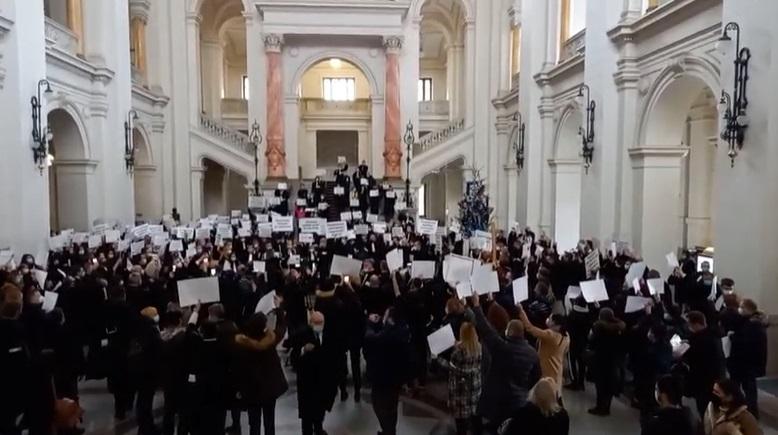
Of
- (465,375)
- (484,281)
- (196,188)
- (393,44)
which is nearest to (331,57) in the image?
(393,44)

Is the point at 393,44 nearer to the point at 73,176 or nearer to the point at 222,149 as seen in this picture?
the point at 222,149

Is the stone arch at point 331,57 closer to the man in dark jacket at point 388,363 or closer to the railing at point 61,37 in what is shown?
the railing at point 61,37

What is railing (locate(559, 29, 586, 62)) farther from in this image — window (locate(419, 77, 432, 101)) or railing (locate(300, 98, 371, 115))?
window (locate(419, 77, 432, 101))

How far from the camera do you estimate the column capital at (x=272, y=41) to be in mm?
26359

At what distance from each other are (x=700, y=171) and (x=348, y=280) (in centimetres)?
1465

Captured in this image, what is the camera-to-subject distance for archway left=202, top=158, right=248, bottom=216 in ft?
105

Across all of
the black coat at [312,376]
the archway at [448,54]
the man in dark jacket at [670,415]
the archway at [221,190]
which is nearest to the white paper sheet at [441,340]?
the black coat at [312,376]

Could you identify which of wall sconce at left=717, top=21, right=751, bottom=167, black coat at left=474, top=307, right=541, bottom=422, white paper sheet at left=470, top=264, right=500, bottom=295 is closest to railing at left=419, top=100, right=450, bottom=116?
wall sconce at left=717, top=21, right=751, bottom=167

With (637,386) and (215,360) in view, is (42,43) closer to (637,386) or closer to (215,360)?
(215,360)

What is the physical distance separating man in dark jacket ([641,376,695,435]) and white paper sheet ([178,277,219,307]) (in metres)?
5.12

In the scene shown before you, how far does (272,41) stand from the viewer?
26.4 meters

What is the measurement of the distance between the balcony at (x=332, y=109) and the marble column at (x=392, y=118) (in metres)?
5.08

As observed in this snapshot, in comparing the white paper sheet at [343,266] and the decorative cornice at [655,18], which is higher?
the decorative cornice at [655,18]

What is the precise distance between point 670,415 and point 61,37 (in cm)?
1851
